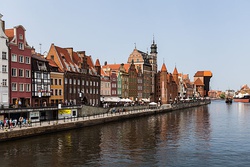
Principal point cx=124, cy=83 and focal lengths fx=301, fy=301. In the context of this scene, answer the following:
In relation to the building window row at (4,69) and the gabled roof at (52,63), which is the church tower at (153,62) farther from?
the building window row at (4,69)

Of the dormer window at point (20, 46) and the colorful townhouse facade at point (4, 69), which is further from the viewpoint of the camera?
the dormer window at point (20, 46)

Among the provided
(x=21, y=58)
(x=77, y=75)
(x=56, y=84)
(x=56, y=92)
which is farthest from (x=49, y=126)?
(x=77, y=75)

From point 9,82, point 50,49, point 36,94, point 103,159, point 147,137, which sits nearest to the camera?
point 103,159

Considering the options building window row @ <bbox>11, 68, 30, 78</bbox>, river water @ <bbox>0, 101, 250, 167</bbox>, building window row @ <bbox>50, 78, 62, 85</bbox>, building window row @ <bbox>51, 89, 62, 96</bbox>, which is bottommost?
river water @ <bbox>0, 101, 250, 167</bbox>

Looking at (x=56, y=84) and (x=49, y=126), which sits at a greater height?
(x=56, y=84)

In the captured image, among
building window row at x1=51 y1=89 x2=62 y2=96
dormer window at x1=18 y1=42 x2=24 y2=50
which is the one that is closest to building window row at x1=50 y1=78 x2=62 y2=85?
building window row at x1=51 y1=89 x2=62 y2=96

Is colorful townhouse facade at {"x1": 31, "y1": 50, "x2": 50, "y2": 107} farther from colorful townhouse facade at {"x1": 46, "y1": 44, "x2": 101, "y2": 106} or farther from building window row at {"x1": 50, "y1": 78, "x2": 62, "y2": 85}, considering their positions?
colorful townhouse facade at {"x1": 46, "y1": 44, "x2": 101, "y2": 106}

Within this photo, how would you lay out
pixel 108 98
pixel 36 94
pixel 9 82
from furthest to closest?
1. pixel 108 98
2. pixel 36 94
3. pixel 9 82

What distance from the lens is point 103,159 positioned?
3609cm

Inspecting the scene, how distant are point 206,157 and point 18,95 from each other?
39.9 metres

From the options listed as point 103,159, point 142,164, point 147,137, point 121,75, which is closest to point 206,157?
point 142,164

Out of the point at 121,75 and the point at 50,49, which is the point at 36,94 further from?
the point at 121,75

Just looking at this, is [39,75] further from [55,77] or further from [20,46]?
[20,46]

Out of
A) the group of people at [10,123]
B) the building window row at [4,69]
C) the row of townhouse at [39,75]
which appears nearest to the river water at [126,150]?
the group of people at [10,123]
